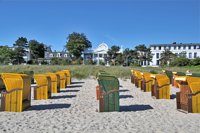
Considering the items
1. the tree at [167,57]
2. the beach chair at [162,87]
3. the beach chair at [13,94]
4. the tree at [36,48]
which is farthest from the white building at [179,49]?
the beach chair at [13,94]

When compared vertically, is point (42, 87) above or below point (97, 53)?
below

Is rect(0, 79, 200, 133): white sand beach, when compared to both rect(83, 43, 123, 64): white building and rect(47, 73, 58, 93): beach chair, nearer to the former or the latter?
rect(47, 73, 58, 93): beach chair

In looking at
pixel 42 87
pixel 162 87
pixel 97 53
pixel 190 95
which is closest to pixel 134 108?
pixel 190 95

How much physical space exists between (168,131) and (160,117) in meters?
1.76

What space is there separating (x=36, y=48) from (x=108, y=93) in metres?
92.2

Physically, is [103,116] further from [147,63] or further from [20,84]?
[147,63]

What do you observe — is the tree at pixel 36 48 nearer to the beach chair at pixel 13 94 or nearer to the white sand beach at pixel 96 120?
the white sand beach at pixel 96 120

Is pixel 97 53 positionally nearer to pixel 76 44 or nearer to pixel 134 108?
pixel 76 44

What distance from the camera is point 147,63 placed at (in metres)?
103

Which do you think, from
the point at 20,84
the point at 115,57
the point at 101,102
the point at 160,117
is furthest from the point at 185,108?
the point at 115,57

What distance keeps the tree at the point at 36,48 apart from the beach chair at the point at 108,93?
91521 millimetres

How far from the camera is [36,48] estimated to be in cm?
9800

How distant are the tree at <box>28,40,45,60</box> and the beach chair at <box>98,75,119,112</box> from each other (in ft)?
300

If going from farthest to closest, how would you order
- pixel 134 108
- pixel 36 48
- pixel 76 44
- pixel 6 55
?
pixel 36 48, pixel 76 44, pixel 6 55, pixel 134 108
